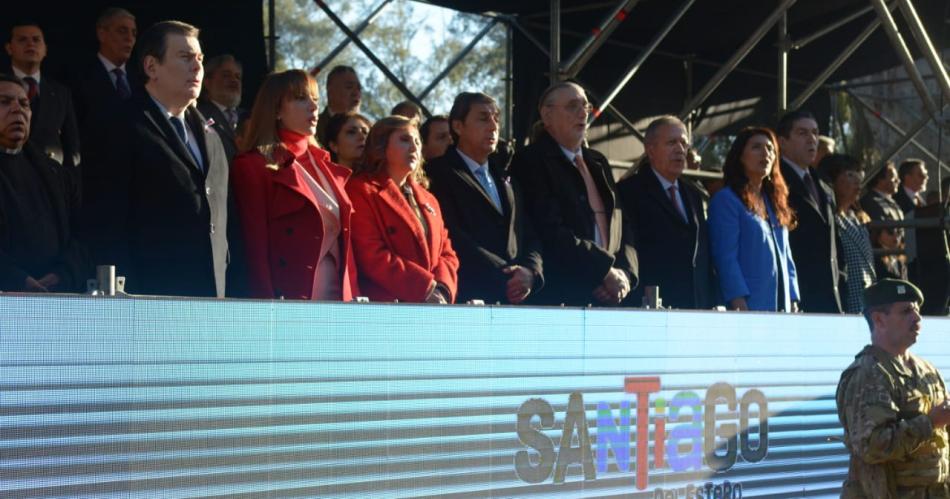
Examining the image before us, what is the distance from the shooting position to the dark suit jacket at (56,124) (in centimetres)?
661

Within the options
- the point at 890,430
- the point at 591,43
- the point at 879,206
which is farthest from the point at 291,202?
the point at 879,206

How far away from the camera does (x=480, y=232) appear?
648 centimetres

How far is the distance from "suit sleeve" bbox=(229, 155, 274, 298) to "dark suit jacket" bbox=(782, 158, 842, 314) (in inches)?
141

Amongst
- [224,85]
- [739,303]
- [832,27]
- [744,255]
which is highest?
[832,27]

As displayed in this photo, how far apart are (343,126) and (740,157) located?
7.25 feet

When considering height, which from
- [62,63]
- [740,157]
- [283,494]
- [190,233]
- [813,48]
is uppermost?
[813,48]

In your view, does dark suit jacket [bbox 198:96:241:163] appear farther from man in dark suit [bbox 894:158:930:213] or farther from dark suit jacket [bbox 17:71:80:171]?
man in dark suit [bbox 894:158:930:213]

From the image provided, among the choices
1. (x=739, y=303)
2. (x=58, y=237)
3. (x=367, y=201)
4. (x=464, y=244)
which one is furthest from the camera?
(x=739, y=303)

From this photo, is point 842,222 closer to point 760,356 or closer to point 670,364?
point 760,356

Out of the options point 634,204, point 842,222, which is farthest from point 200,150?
point 842,222

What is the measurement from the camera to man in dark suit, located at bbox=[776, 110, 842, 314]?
798 cm

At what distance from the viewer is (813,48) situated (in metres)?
13.7

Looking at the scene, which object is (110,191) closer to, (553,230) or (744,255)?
(553,230)

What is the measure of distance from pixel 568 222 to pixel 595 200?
242 millimetres
